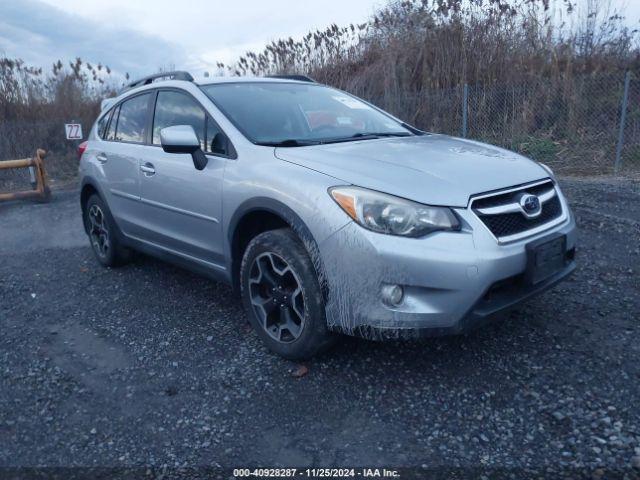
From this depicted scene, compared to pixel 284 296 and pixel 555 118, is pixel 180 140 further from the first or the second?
pixel 555 118

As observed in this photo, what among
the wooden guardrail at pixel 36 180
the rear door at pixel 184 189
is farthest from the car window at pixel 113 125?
the wooden guardrail at pixel 36 180

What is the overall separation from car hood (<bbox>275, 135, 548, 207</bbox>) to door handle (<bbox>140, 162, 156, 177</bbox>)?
4.44 feet

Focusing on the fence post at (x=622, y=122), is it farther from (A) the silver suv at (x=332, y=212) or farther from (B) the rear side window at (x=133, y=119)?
(B) the rear side window at (x=133, y=119)

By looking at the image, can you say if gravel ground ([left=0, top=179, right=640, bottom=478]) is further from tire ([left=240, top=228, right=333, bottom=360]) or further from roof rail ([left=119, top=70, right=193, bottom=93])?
roof rail ([left=119, top=70, right=193, bottom=93])

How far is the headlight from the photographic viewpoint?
2.66 m

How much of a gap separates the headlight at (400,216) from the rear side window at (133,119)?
2.58 metres

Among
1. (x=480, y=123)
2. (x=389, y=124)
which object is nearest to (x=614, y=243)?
(x=389, y=124)

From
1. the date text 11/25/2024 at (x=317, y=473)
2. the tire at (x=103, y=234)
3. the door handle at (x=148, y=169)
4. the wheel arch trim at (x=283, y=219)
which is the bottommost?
the date text 11/25/2024 at (x=317, y=473)

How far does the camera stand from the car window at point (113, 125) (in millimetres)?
5155

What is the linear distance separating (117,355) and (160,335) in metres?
0.34

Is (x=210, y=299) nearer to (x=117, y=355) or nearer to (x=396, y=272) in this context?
(x=117, y=355)

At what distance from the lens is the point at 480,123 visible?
11211 millimetres

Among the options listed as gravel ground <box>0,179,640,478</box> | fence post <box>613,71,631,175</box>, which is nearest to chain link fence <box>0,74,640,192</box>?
fence post <box>613,71,631,175</box>

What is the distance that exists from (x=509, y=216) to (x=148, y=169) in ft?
8.96
